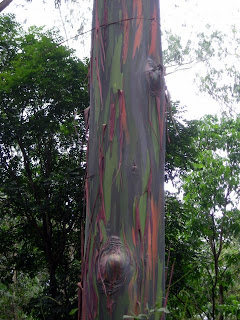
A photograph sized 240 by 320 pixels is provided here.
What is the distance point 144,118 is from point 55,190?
19.2ft

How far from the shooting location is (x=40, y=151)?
841cm

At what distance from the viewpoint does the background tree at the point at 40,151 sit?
7910mm

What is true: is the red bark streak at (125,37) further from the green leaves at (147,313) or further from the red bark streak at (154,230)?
the green leaves at (147,313)

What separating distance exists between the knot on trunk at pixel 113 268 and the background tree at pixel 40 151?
19.7 ft

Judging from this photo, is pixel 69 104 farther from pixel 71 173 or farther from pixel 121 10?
pixel 121 10

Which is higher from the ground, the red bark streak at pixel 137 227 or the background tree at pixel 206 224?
the background tree at pixel 206 224

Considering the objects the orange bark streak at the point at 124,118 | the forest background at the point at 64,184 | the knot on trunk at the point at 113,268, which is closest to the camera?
the knot on trunk at the point at 113,268

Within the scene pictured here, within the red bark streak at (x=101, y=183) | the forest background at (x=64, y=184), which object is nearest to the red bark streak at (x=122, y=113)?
the red bark streak at (x=101, y=183)

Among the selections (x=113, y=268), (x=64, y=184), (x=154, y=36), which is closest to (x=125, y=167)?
(x=113, y=268)

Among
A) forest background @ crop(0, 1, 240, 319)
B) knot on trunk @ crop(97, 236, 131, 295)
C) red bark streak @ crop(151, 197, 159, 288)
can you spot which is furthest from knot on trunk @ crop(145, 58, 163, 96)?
forest background @ crop(0, 1, 240, 319)

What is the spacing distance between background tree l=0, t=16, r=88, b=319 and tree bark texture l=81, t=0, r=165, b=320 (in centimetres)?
573

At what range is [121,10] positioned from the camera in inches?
85.2

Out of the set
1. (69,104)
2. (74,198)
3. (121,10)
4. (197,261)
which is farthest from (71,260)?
(121,10)

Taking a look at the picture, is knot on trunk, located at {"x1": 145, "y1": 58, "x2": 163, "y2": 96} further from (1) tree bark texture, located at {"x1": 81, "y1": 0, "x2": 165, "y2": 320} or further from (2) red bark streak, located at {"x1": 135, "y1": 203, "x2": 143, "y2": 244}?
(2) red bark streak, located at {"x1": 135, "y1": 203, "x2": 143, "y2": 244}
